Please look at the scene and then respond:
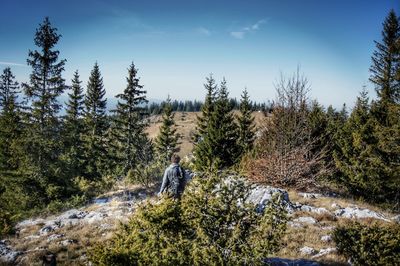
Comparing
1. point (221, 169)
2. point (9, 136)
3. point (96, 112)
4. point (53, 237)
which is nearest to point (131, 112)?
point (96, 112)

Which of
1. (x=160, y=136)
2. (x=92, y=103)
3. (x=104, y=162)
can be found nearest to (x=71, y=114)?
(x=92, y=103)

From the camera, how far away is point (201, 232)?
443 cm

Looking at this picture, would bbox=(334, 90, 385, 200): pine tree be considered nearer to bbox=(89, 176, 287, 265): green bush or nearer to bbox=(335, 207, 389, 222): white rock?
bbox=(335, 207, 389, 222): white rock

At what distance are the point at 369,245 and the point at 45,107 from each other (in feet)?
79.5

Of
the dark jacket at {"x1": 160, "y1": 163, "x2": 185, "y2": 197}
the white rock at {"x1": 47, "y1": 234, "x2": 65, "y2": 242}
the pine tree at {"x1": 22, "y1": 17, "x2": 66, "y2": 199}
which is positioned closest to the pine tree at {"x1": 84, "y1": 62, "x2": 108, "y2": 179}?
the pine tree at {"x1": 22, "y1": 17, "x2": 66, "y2": 199}

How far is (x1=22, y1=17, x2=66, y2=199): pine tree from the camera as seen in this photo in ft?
69.3

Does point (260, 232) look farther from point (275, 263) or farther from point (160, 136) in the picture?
point (160, 136)

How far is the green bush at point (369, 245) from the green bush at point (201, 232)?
8.11ft

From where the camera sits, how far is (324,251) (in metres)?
7.60

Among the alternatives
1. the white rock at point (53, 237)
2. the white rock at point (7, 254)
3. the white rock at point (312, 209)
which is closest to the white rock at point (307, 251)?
the white rock at point (312, 209)

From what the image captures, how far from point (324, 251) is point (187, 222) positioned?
481 centimetres

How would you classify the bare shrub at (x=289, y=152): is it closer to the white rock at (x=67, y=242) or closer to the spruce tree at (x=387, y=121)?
the spruce tree at (x=387, y=121)

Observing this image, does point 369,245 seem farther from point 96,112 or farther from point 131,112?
point 96,112

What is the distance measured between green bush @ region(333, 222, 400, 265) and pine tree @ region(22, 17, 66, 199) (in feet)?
64.5
